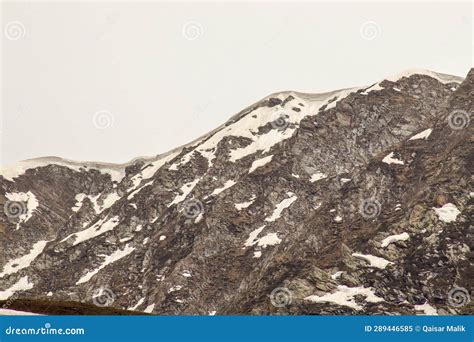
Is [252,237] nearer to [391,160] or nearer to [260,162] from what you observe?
[260,162]

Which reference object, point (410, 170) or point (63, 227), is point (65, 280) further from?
point (410, 170)

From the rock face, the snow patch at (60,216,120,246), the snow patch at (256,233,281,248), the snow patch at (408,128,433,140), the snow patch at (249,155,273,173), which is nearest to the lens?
the rock face

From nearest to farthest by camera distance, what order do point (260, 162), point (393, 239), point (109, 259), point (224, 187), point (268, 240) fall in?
point (393, 239) < point (268, 240) < point (109, 259) < point (224, 187) < point (260, 162)

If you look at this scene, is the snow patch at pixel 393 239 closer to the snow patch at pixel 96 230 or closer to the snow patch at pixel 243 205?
the snow patch at pixel 243 205

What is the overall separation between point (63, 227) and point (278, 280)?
411ft

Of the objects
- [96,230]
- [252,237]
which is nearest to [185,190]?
[96,230]

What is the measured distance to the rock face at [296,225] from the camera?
3194 inches

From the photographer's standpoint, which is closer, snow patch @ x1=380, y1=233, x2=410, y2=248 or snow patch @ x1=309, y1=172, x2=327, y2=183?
snow patch @ x1=380, y1=233, x2=410, y2=248

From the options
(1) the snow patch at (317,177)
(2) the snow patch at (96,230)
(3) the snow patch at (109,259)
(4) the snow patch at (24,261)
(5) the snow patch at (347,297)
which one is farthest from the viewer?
(4) the snow patch at (24,261)

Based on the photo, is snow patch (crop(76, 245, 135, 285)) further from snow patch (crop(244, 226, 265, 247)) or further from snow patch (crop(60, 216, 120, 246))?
snow patch (crop(244, 226, 265, 247))

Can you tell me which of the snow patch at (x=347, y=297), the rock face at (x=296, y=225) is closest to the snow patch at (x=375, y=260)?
the rock face at (x=296, y=225)

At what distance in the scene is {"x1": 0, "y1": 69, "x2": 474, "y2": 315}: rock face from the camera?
8112cm

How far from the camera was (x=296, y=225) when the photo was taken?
134 m

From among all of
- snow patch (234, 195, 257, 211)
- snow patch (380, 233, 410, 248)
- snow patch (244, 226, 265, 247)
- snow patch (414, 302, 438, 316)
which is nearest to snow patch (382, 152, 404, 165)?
snow patch (380, 233, 410, 248)
